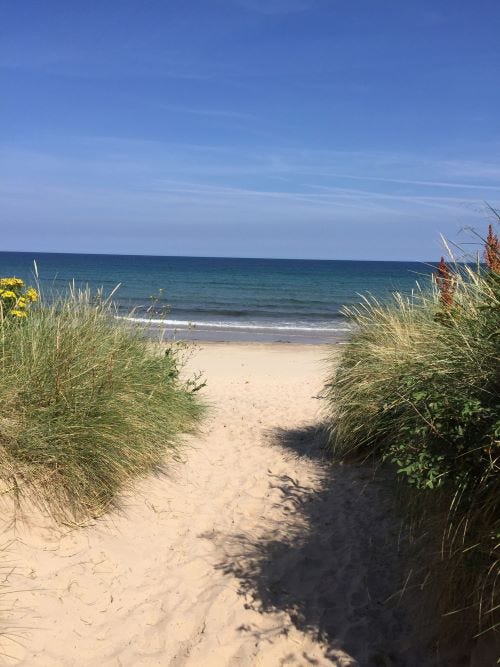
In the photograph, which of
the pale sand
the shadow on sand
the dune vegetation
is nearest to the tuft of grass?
the pale sand

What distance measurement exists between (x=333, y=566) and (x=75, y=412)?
2.07 metres

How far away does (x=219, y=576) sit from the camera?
4195 millimetres

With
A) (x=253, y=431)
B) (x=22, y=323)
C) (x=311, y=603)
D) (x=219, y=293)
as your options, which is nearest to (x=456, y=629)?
(x=311, y=603)

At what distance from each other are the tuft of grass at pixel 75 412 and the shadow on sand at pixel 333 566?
1.03 meters

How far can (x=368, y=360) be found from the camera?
618 cm

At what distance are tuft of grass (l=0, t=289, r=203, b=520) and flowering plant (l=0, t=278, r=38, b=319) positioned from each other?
102 millimetres

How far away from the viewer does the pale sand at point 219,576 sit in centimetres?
340

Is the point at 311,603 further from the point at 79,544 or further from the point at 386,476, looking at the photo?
the point at 386,476

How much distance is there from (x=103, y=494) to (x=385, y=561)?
79.7 inches

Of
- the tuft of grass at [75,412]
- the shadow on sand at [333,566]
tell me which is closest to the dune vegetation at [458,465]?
the shadow on sand at [333,566]

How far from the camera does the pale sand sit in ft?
11.1

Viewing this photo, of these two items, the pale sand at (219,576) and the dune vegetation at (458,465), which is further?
the pale sand at (219,576)

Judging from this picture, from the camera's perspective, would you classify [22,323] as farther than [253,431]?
No

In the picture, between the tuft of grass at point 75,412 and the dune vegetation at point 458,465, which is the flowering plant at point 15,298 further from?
the dune vegetation at point 458,465
